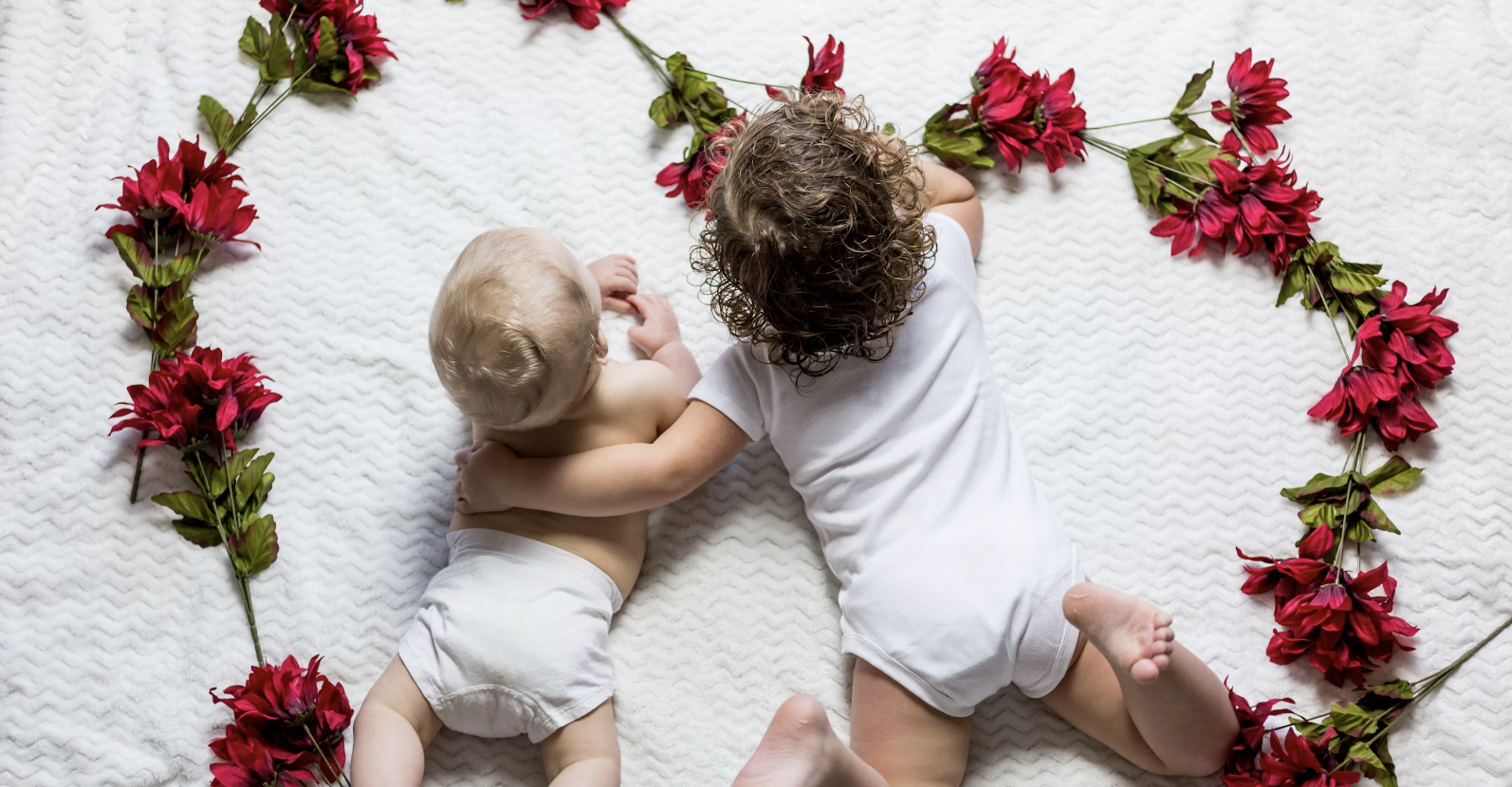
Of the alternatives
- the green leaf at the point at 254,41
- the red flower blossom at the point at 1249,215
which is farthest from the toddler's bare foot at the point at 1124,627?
the green leaf at the point at 254,41

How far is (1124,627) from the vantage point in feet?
3.03

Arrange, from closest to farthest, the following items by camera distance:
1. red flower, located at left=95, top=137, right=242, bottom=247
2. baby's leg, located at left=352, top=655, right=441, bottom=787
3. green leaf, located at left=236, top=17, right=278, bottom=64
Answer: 1. baby's leg, located at left=352, top=655, right=441, bottom=787
2. red flower, located at left=95, top=137, right=242, bottom=247
3. green leaf, located at left=236, top=17, right=278, bottom=64

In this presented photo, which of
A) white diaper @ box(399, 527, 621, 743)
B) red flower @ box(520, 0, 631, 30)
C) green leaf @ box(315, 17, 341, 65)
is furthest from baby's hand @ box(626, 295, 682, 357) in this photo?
green leaf @ box(315, 17, 341, 65)

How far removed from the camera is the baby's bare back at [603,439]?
110cm

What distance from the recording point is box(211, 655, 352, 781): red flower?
1068 millimetres

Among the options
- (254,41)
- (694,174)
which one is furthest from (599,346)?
(254,41)

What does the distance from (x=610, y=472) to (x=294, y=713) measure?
0.38m

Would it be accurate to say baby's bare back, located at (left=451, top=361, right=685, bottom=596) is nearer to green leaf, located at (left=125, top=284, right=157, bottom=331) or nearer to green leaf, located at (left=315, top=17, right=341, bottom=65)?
green leaf, located at (left=125, top=284, right=157, bottom=331)

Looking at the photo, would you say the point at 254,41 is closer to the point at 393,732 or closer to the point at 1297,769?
the point at 393,732

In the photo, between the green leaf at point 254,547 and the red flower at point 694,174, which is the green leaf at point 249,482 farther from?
the red flower at point 694,174

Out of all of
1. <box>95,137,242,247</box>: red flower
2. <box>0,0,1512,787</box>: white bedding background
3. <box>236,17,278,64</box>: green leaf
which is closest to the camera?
<box>0,0,1512,787</box>: white bedding background

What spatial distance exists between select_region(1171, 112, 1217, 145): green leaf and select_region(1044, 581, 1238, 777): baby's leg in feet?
1.98

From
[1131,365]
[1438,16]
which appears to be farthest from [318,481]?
[1438,16]

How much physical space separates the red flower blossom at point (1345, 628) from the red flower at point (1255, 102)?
1.67 feet
